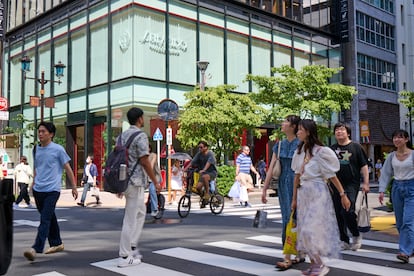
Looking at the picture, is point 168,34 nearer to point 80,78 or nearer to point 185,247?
point 80,78

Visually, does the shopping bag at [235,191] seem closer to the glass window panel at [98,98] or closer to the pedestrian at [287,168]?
the pedestrian at [287,168]

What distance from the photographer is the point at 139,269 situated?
5.79 metres

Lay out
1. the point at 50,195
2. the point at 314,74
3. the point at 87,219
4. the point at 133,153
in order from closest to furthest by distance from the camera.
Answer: the point at 133,153
the point at 50,195
the point at 87,219
the point at 314,74

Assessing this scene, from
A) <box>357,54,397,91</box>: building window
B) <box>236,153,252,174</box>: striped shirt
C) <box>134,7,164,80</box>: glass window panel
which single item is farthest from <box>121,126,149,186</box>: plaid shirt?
<box>357,54,397,91</box>: building window

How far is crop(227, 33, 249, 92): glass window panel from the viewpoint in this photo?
28000 millimetres

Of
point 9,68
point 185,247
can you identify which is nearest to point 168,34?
point 9,68

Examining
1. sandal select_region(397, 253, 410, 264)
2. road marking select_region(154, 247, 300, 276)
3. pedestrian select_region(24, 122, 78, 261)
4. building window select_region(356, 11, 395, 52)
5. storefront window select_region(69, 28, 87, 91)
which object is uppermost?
building window select_region(356, 11, 395, 52)

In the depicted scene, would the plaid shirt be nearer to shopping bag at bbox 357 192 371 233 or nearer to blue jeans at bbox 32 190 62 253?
blue jeans at bbox 32 190 62 253

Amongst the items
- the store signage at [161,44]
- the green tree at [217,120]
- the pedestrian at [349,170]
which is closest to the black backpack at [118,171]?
the pedestrian at [349,170]

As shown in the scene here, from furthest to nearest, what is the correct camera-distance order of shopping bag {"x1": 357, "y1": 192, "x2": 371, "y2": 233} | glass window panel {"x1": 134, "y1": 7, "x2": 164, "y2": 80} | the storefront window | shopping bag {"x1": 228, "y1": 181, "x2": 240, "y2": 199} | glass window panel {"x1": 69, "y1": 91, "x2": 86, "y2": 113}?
1. the storefront window
2. glass window panel {"x1": 69, "y1": 91, "x2": 86, "y2": 113}
3. glass window panel {"x1": 134, "y1": 7, "x2": 164, "y2": 80}
4. shopping bag {"x1": 228, "y1": 181, "x2": 240, "y2": 199}
5. shopping bag {"x1": 357, "y1": 192, "x2": 371, "y2": 233}

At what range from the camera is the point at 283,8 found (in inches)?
1271

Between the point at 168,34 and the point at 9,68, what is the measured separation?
1397 cm

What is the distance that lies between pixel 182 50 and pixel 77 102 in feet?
21.5

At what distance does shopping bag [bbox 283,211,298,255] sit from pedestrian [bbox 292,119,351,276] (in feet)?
0.48
